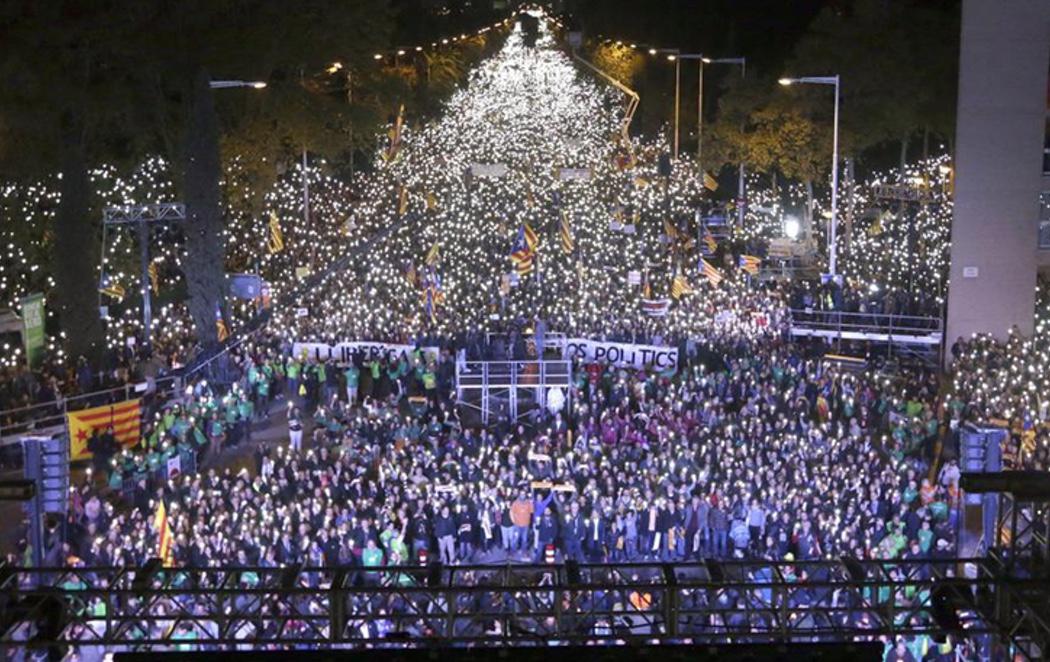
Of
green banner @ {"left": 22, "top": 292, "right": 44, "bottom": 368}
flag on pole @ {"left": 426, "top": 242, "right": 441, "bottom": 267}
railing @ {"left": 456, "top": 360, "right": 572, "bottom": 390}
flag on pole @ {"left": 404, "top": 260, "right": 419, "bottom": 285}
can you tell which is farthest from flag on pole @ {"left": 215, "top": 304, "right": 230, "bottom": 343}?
railing @ {"left": 456, "top": 360, "right": 572, "bottom": 390}

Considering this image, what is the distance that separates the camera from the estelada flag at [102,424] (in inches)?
925

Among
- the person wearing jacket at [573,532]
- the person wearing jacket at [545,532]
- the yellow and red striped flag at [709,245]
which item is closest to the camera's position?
the person wearing jacket at [573,532]

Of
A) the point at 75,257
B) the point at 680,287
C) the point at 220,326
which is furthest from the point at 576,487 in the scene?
the point at 75,257

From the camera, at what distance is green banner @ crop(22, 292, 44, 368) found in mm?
29106

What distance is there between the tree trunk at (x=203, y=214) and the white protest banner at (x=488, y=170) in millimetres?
18536

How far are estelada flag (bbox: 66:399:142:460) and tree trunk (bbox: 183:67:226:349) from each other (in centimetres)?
976

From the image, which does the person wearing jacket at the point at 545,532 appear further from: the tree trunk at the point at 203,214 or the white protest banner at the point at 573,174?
the white protest banner at the point at 573,174

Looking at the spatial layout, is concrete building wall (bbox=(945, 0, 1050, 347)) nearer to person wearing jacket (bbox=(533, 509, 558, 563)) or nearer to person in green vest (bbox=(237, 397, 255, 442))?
person wearing jacket (bbox=(533, 509, 558, 563))

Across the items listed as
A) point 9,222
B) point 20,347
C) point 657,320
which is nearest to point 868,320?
point 657,320

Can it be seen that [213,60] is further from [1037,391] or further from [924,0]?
[924,0]

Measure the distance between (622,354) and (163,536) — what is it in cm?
1367

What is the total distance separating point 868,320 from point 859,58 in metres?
16.7

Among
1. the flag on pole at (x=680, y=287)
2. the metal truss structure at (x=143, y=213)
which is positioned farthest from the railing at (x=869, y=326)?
the metal truss structure at (x=143, y=213)

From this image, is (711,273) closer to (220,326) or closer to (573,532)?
(220,326)
